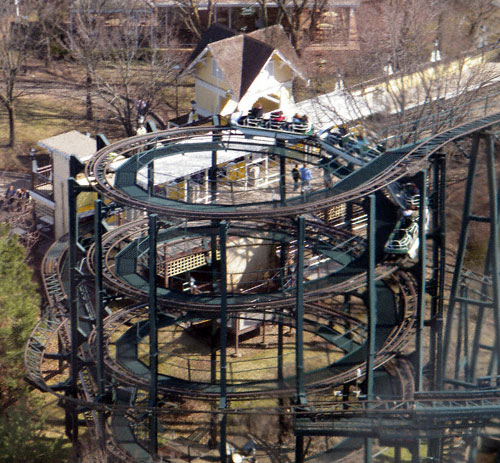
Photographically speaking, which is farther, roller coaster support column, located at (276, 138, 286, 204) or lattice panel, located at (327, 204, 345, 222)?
lattice panel, located at (327, 204, 345, 222)

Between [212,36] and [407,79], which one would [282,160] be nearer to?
[407,79]

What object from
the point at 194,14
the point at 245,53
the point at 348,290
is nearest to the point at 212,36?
the point at 245,53

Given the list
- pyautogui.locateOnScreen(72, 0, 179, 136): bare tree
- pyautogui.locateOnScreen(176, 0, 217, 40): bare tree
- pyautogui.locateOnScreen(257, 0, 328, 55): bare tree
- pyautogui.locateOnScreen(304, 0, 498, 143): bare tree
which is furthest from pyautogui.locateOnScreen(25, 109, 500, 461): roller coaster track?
pyautogui.locateOnScreen(176, 0, 217, 40): bare tree

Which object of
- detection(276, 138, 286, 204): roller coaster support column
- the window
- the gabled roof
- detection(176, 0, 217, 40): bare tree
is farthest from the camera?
detection(176, 0, 217, 40): bare tree

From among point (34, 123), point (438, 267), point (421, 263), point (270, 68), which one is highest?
point (270, 68)

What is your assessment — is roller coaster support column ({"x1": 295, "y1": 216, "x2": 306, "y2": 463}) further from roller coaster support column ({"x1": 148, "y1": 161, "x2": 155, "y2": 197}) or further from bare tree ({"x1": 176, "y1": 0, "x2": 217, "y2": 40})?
bare tree ({"x1": 176, "y1": 0, "x2": 217, "y2": 40})

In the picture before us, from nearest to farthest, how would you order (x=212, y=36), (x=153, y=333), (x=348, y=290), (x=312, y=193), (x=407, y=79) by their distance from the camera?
(x=153, y=333) < (x=312, y=193) < (x=348, y=290) < (x=407, y=79) < (x=212, y=36)
